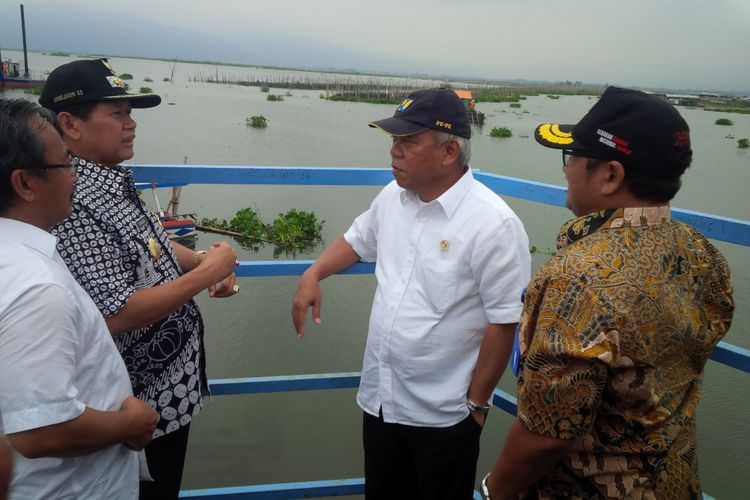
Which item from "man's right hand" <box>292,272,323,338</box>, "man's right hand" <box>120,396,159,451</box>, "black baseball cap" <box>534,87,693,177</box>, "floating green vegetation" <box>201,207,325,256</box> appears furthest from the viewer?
"floating green vegetation" <box>201,207,325,256</box>

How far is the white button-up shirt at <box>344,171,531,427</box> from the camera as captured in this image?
5.51 feet

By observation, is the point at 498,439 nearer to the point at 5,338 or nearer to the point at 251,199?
the point at 5,338

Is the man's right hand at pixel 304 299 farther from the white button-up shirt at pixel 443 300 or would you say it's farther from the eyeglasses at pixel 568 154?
the eyeglasses at pixel 568 154

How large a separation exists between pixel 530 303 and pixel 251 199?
1294 centimetres

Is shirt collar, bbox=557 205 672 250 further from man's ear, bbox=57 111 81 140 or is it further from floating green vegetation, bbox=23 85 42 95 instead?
floating green vegetation, bbox=23 85 42 95

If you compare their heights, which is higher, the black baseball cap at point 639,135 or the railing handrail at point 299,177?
the black baseball cap at point 639,135

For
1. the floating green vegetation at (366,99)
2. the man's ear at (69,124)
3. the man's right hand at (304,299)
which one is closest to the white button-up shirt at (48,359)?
the man's ear at (69,124)

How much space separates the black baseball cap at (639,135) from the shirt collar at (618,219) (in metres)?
0.08

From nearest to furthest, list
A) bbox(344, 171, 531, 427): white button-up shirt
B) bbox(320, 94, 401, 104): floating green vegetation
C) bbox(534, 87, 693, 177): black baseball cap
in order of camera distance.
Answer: bbox(534, 87, 693, 177): black baseball cap < bbox(344, 171, 531, 427): white button-up shirt < bbox(320, 94, 401, 104): floating green vegetation

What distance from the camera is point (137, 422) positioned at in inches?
51.8

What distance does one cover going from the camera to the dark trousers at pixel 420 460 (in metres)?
1.79

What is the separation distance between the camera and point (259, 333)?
689cm

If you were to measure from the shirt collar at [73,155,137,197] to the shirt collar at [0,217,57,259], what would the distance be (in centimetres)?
33

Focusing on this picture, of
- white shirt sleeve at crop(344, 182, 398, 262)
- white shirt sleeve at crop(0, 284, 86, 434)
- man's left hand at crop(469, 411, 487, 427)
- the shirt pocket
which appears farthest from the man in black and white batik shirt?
man's left hand at crop(469, 411, 487, 427)
